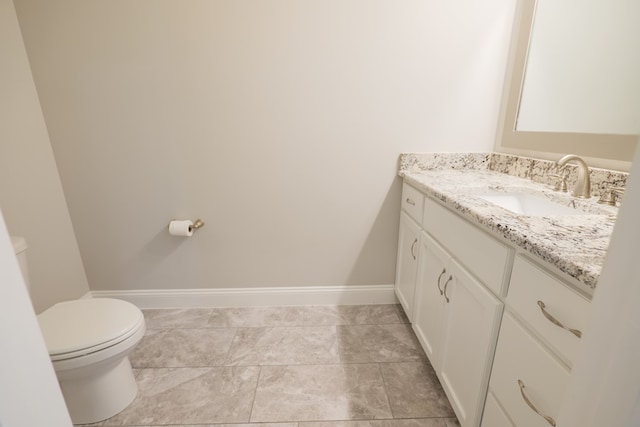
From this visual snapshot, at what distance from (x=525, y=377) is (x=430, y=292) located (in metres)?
0.60

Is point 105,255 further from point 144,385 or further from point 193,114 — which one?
point 193,114

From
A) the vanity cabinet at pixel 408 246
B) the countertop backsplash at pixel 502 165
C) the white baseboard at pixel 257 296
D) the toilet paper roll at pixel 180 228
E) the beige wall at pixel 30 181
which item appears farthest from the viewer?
the white baseboard at pixel 257 296

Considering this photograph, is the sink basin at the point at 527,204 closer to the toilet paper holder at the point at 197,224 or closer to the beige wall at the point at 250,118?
Result: the beige wall at the point at 250,118

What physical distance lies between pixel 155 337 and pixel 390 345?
51.7 inches

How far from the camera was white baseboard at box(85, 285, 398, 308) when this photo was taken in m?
1.92

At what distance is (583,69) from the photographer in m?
1.25

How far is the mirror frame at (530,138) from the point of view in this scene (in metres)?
1.12

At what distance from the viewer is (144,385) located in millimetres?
1389

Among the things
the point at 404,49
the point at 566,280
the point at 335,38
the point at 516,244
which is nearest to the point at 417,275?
the point at 516,244

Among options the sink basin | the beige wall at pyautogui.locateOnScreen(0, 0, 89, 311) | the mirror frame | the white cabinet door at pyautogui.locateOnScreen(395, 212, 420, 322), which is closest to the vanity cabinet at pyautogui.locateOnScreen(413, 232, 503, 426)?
the white cabinet door at pyautogui.locateOnScreen(395, 212, 420, 322)

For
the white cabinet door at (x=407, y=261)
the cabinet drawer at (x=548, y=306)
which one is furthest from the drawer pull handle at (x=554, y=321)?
the white cabinet door at (x=407, y=261)

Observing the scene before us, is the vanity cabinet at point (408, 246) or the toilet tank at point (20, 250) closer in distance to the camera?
the toilet tank at point (20, 250)

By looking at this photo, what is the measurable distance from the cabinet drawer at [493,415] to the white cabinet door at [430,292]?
33cm

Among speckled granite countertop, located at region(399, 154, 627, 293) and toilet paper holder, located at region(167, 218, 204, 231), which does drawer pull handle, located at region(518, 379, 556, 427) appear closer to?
speckled granite countertop, located at region(399, 154, 627, 293)
